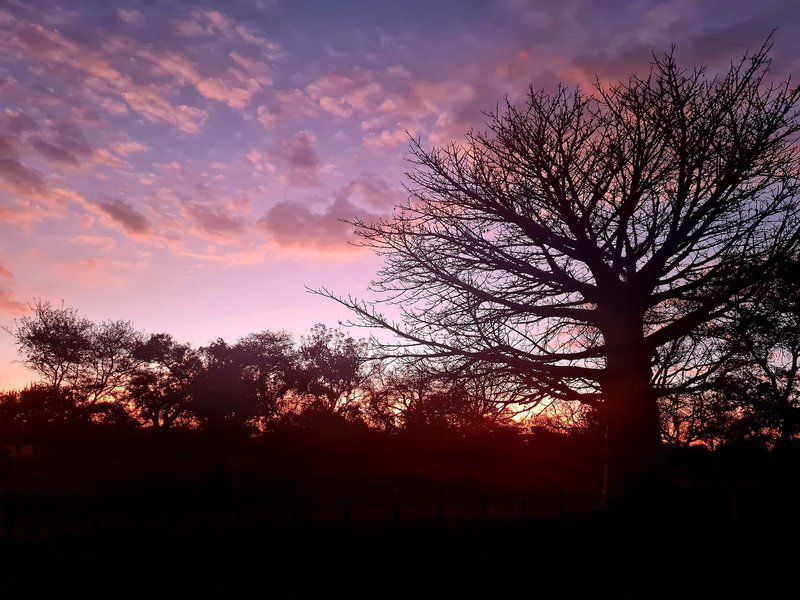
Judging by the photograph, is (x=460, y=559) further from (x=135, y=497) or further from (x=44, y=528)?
(x=135, y=497)

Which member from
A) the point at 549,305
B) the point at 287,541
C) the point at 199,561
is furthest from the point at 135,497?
the point at 549,305

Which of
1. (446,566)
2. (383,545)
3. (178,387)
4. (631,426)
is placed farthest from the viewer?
(178,387)

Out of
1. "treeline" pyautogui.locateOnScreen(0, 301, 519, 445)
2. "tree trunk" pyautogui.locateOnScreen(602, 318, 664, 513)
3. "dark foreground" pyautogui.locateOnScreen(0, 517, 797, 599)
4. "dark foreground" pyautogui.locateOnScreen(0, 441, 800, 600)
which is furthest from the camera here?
"treeline" pyautogui.locateOnScreen(0, 301, 519, 445)

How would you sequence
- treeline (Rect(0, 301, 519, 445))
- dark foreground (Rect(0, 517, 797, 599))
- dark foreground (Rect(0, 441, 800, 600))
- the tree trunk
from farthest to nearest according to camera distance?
treeline (Rect(0, 301, 519, 445)), the tree trunk, dark foreground (Rect(0, 441, 800, 600)), dark foreground (Rect(0, 517, 797, 599))

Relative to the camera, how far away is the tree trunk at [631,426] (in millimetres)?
7934

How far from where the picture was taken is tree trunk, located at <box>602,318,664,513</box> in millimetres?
7934

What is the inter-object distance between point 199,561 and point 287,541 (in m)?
2.62

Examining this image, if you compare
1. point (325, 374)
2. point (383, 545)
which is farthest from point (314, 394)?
point (383, 545)

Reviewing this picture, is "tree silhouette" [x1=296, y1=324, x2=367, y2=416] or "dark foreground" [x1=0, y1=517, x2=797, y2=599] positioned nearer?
"dark foreground" [x1=0, y1=517, x2=797, y2=599]

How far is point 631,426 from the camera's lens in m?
8.11

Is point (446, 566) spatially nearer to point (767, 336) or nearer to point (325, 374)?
point (767, 336)

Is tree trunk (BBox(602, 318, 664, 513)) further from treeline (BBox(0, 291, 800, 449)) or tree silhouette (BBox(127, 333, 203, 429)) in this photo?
tree silhouette (BBox(127, 333, 203, 429))

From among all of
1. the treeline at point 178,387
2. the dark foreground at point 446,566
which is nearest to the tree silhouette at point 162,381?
the treeline at point 178,387

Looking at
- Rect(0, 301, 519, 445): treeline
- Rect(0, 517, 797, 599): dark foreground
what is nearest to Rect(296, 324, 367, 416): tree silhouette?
Rect(0, 301, 519, 445): treeline
